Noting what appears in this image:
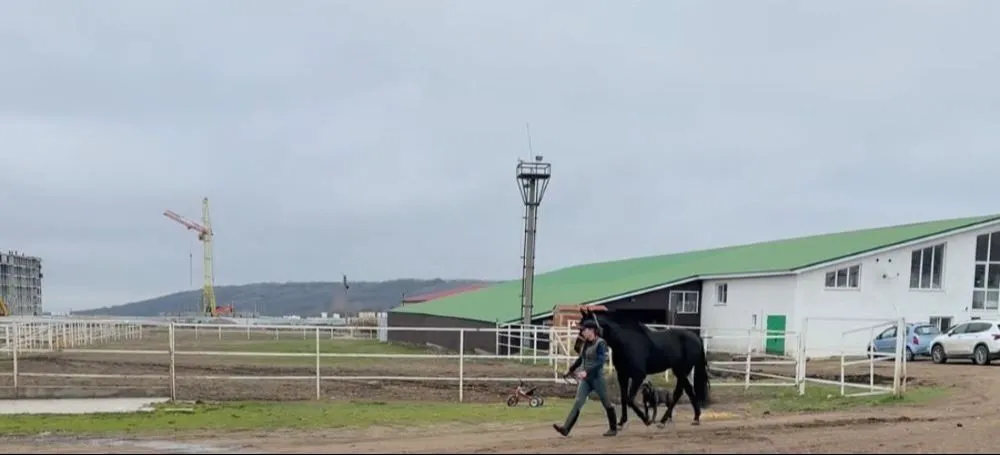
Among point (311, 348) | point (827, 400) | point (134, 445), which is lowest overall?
point (311, 348)

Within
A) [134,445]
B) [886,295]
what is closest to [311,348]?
[886,295]

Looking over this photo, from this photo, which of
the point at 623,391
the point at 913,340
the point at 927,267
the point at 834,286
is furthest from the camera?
the point at 927,267

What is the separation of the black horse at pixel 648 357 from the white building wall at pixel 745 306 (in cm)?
2035

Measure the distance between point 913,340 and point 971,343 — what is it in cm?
428

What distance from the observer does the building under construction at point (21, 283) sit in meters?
81.1

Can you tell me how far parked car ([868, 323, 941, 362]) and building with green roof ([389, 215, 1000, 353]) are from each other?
1.08m

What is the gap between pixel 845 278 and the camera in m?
33.2

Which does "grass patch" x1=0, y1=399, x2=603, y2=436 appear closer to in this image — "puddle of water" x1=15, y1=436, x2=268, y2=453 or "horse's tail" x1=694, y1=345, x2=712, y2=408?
"puddle of water" x1=15, y1=436, x2=268, y2=453

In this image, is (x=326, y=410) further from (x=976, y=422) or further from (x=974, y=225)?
(x=974, y=225)

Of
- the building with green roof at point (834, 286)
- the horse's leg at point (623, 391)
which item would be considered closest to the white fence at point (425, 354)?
the building with green roof at point (834, 286)

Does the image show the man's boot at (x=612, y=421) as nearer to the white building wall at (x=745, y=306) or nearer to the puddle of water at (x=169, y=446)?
the puddle of water at (x=169, y=446)

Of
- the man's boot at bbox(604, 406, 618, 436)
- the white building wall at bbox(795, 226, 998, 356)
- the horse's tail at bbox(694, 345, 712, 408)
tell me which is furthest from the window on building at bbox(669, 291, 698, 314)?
the man's boot at bbox(604, 406, 618, 436)

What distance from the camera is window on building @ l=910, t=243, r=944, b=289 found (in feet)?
110

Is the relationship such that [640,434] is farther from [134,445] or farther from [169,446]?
[134,445]
